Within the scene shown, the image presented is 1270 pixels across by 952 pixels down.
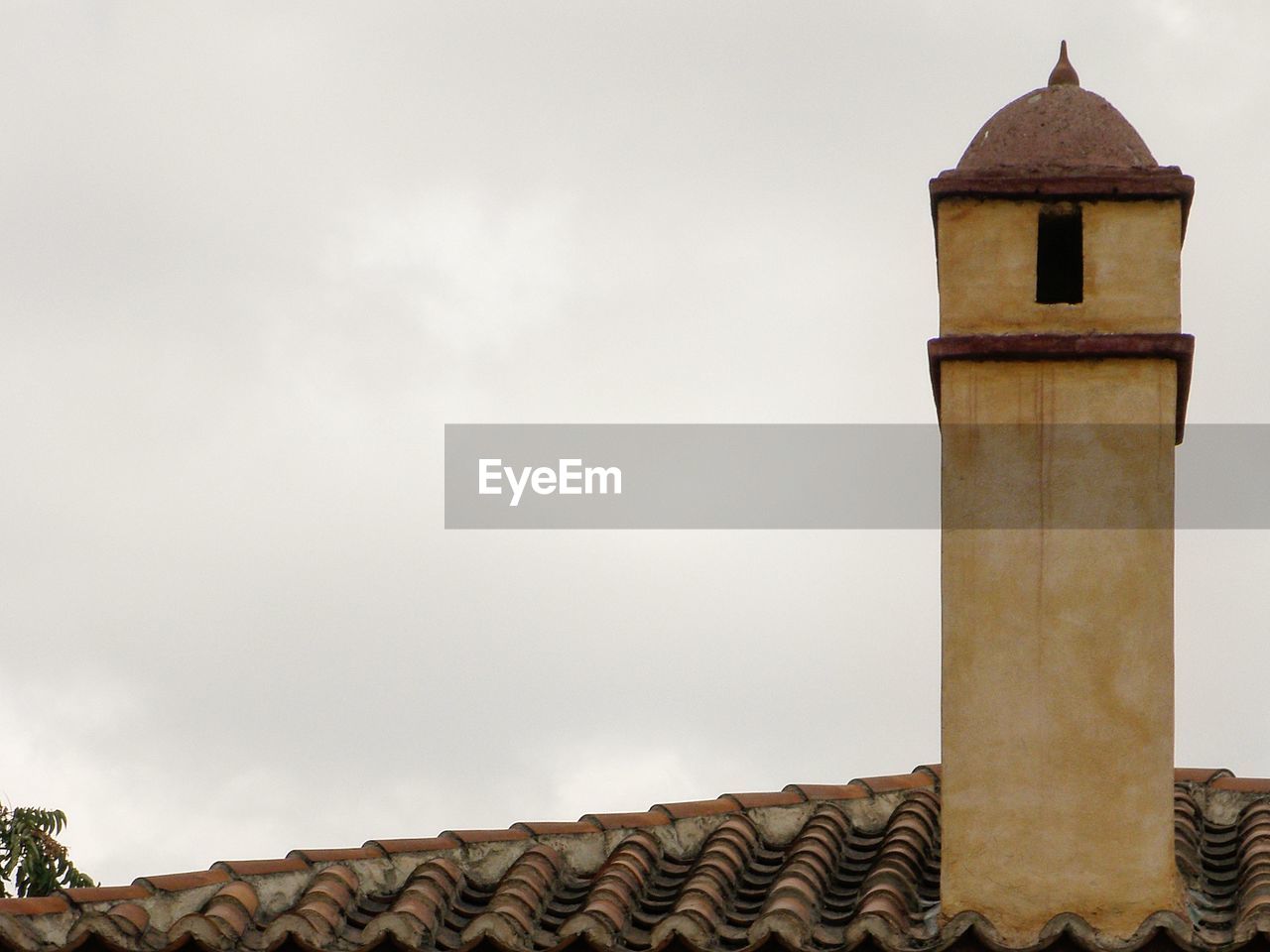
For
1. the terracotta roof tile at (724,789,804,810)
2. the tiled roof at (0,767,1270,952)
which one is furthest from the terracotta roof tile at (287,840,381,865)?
the terracotta roof tile at (724,789,804,810)

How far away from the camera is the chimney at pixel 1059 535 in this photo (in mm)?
7734

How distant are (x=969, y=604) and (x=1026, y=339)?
1.12 metres

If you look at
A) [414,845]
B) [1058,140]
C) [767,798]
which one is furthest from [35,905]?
[1058,140]

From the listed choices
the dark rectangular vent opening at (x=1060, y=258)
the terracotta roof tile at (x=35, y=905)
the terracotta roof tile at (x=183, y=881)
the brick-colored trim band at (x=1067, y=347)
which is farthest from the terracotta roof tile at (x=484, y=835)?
the dark rectangular vent opening at (x=1060, y=258)

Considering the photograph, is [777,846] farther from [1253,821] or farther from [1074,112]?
[1074,112]

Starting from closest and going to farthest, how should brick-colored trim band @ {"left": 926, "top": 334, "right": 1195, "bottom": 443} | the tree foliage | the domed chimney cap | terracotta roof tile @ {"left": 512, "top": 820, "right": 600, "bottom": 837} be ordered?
1. brick-colored trim band @ {"left": 926, "top": 334, "right": 1195, "bottom": 443}
2. the domed chimney cap
3. terracotta roof tile @ {"left": 512, "top": 820, "right": 600, "bottom": 837}
4. the tree foliage

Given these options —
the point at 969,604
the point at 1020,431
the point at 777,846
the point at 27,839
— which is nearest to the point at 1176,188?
the point at 1020,431

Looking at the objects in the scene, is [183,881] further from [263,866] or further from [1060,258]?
[1060,258]

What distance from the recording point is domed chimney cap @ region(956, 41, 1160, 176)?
8.70 m

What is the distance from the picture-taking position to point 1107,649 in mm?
7863

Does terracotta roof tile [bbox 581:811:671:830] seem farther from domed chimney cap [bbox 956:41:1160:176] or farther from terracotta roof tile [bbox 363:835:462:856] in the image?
domed chimney cap [bbox 956:41:1160:176]

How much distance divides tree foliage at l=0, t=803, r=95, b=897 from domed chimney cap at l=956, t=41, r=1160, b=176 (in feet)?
32.7

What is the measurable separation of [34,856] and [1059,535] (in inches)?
401

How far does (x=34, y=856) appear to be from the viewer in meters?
15.6
